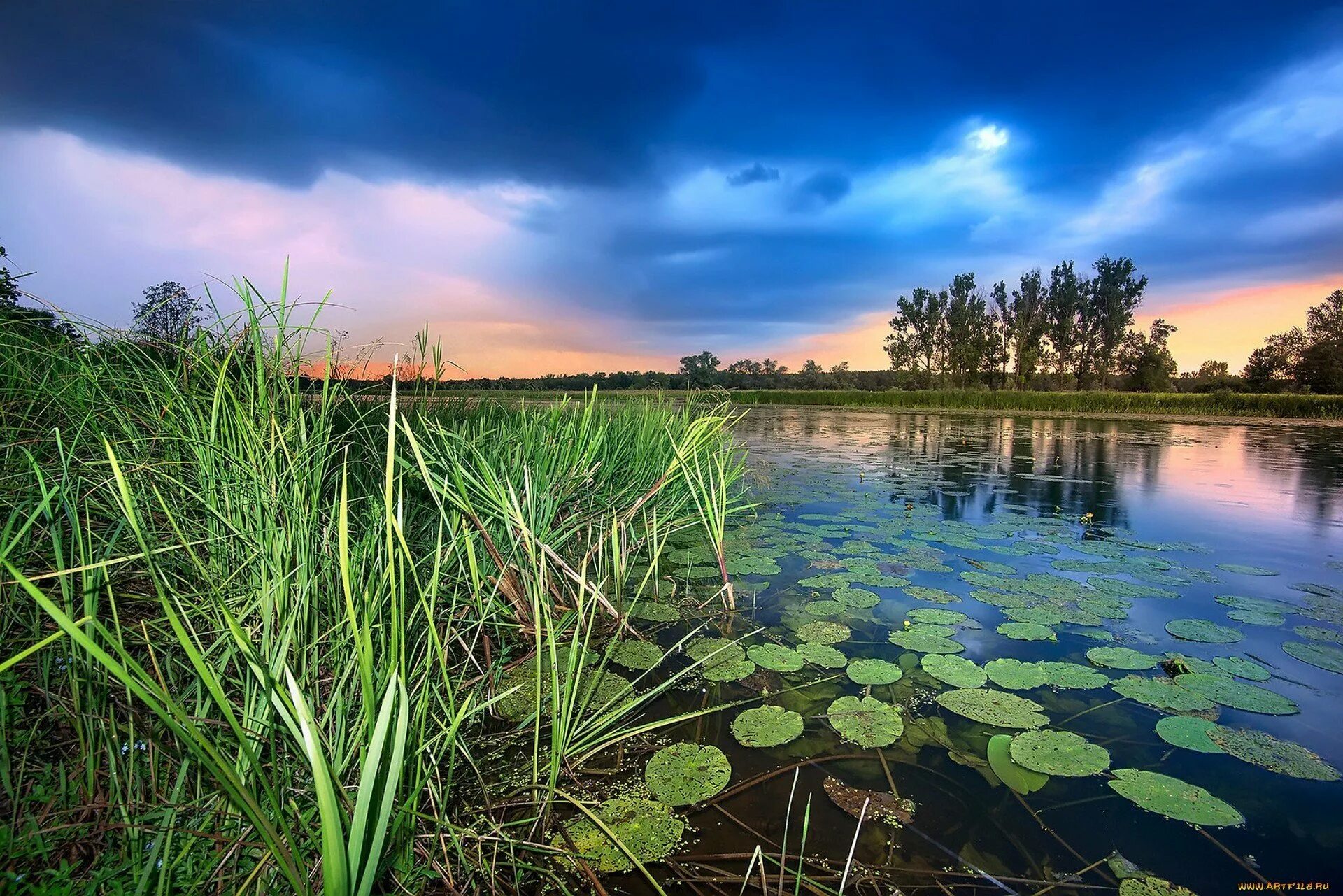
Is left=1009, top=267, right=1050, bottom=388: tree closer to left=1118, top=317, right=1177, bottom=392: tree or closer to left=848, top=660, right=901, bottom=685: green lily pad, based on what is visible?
left=1118, top=317, right=1177, bottom=392: tree

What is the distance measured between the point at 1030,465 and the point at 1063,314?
107ft

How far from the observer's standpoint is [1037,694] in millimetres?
2381

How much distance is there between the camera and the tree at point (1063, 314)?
3456 cm

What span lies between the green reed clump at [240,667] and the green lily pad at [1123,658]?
2175mm

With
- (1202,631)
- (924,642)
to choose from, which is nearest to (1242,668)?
(1202,631)

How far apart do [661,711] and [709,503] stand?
1085mm

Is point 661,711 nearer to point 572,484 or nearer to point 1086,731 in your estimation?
point 572,484

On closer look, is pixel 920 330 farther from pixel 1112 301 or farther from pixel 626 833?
pixel 626 833

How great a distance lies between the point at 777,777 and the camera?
1849 mm

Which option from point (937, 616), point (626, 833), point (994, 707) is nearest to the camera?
point (626, 833)

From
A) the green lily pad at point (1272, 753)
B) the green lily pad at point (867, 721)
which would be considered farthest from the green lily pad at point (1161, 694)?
the green lily pad at point (867, 721)

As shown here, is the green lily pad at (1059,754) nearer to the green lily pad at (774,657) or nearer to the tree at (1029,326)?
the green lily pad at (774,657)

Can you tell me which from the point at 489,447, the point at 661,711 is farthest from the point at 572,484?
the point at 661,711

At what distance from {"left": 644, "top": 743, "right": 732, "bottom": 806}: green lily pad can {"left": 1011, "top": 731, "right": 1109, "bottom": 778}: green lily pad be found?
104 cm
